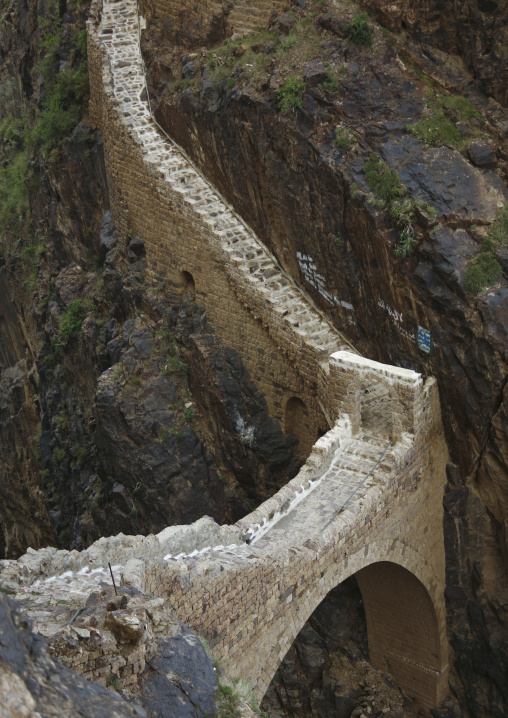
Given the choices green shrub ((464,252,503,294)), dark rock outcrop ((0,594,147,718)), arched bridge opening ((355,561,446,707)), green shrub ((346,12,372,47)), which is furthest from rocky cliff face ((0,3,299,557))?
dark rock outcrop ((0,594,147,718))

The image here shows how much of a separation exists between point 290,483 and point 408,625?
582 cm

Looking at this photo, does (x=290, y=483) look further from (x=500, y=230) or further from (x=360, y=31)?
(x=360, y=31)

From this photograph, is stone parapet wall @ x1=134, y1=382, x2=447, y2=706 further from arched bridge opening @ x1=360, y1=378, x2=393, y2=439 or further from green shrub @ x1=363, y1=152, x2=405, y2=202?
green shrub @ x1=363, y1=152, x2=405, y2=202

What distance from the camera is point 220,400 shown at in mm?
21094

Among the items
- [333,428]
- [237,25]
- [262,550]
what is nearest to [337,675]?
[333,428]

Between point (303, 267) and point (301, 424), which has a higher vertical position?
point (303, 267)

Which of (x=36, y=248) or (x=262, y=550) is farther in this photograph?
(x=36, y=248)

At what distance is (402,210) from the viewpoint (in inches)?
685

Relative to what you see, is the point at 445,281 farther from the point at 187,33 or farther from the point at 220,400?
the point at 187,33

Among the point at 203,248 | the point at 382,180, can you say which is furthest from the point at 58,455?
the point at 382,180

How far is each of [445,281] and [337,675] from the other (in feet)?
30.6

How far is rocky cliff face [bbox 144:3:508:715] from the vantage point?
17.2m

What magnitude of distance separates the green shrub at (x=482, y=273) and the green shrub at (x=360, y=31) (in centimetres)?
529

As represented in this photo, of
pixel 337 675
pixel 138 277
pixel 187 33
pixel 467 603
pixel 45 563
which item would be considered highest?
pixel 187 33
